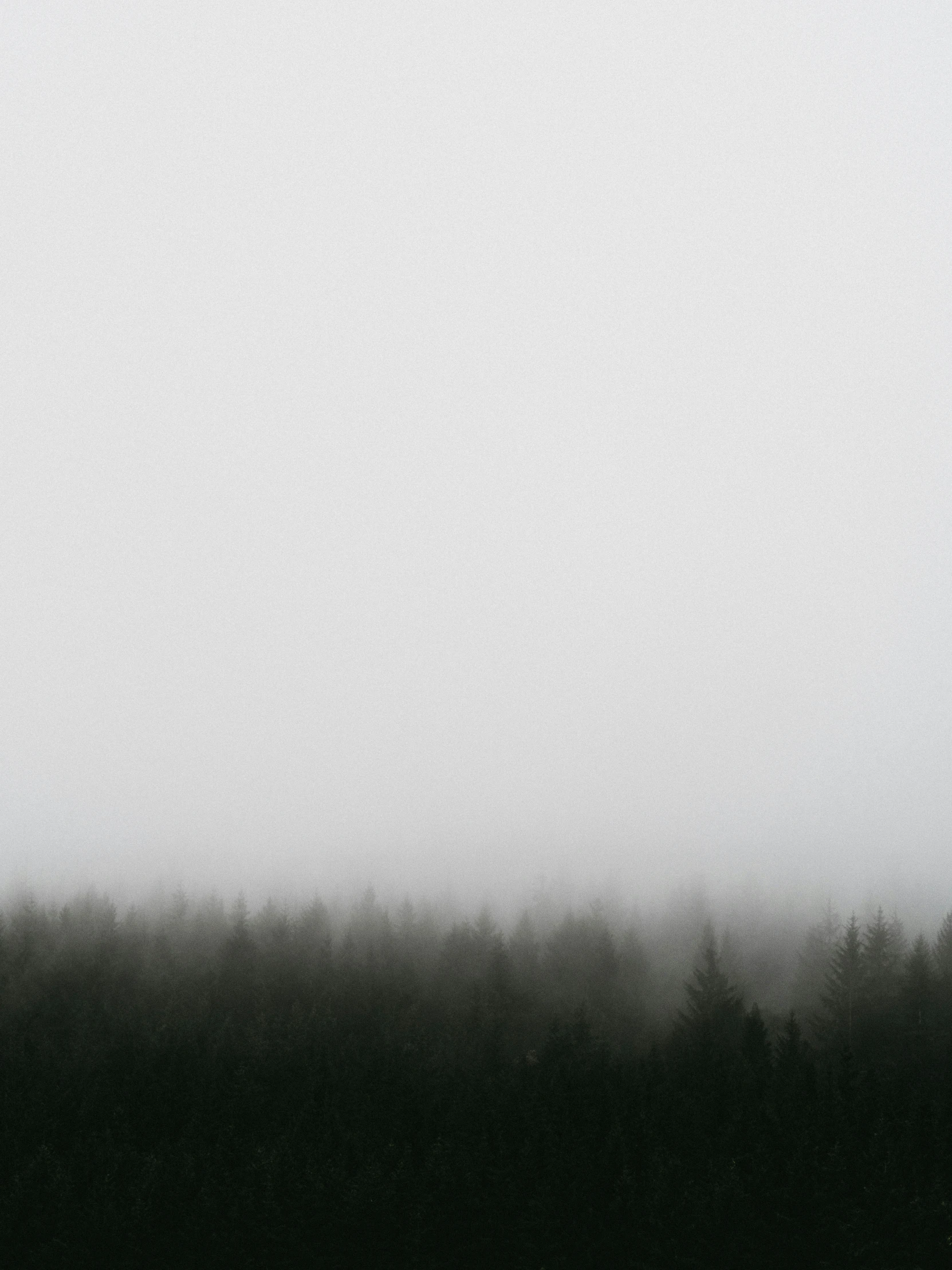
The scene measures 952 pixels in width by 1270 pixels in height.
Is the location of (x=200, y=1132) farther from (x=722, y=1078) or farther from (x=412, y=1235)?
(x=722, y=1078)

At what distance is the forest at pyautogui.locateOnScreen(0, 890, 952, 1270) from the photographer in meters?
63.7

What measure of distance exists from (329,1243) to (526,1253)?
41.2 feet

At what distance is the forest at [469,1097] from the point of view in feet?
209

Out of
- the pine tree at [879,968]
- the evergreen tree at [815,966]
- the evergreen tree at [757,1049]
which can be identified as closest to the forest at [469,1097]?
the evergreen tree at [757,1049]

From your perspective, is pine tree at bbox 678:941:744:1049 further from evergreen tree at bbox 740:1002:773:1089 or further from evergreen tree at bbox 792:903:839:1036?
evergreen tree at bbox 792:903:839:1036

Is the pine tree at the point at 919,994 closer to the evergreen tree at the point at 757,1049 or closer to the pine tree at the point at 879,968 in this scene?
the pine tree at the point at 879,968

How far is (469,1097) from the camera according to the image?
3524 inches

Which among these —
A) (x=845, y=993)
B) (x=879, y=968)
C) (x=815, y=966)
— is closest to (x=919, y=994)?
(x=845, y=993)

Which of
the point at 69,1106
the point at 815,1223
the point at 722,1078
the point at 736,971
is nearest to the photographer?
the point at 815,1223

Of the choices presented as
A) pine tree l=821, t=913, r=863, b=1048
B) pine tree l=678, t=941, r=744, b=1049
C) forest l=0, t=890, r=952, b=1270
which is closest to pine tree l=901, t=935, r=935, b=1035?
forest l=0, t=890, r=952, b=1270

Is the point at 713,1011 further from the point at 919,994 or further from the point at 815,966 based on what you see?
the point at 815,966

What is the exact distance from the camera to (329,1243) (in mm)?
64500

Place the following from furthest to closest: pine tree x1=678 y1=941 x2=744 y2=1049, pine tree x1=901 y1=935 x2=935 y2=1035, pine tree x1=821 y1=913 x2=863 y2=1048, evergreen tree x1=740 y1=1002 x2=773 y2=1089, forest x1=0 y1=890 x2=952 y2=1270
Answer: pine tree x1=821 y1=913 x2=863 y2=1048 → pine tree x1=678 y1=941 x2=744 y2=1049 → pine tree x1=901 y1=935 x2=935 y2=1035 → evergreen tree x1=740 y1=1002 x2=773 y2=1089 → forest x1=0 y1=890 x2=952 y2=1270

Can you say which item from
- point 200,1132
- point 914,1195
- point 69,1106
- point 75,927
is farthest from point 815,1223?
point 75,927
